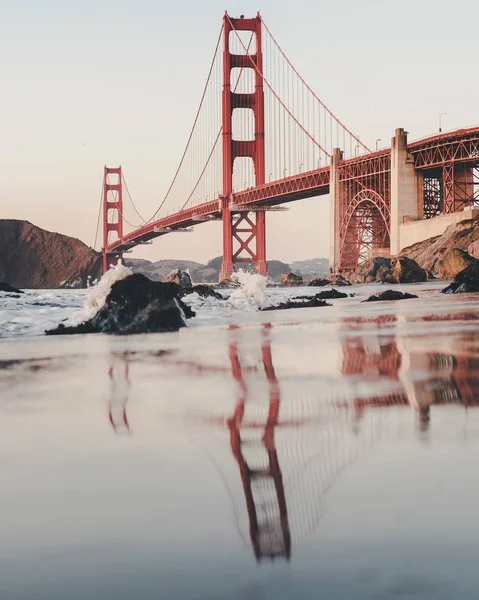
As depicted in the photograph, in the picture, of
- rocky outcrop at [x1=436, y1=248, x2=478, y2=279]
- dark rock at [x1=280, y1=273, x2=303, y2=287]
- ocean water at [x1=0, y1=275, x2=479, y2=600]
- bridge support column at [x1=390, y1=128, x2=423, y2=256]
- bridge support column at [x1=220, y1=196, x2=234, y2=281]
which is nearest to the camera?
ocean water at [x1=0, y1=275, x2=479, y2=600]

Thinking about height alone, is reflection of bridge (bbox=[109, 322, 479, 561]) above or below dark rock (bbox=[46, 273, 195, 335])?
below

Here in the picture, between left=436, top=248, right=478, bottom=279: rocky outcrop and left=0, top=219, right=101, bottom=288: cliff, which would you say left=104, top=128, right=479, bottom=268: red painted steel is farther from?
left=0, top=219, right=101, bottom=288: cliff

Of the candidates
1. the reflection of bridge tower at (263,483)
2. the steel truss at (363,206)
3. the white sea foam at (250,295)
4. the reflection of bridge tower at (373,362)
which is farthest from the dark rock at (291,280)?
the reflection of bridge tower at (263,483)

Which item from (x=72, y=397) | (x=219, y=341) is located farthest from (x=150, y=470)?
(x=219, y=341)

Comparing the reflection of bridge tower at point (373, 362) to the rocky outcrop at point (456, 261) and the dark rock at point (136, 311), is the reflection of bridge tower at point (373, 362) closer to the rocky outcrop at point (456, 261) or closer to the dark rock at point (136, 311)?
the dark rock at point (136, 311)

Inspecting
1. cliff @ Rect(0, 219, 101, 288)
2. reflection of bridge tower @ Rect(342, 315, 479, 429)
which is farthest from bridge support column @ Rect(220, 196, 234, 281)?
cliff @ Rect(0, 219, 101, 288)

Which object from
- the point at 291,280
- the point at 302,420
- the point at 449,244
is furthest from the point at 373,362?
the point at 291,280
